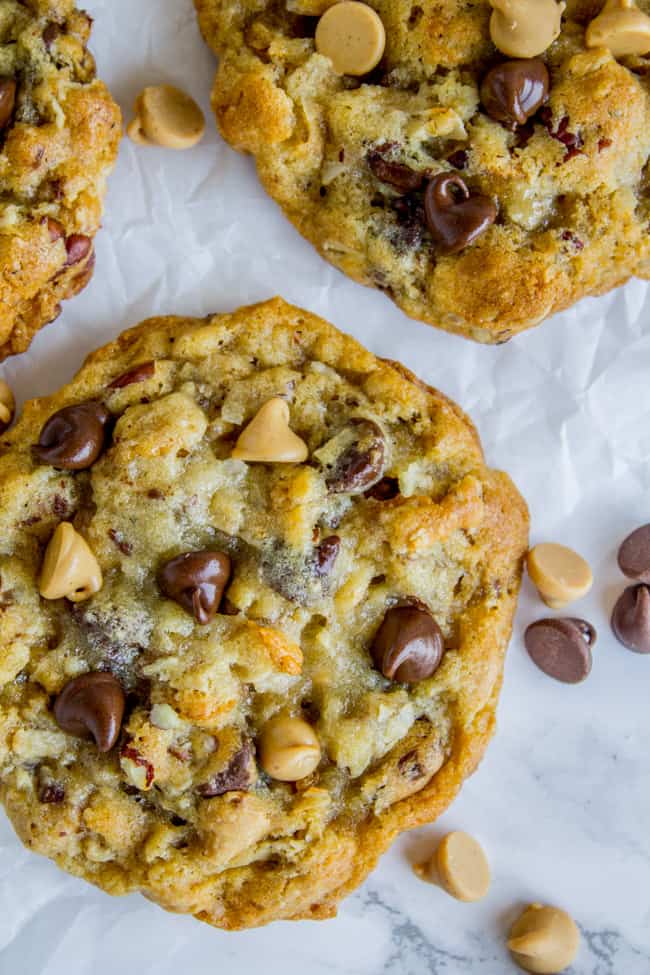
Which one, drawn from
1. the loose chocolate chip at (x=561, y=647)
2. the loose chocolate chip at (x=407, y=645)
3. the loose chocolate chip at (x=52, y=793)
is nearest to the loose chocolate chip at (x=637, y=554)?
the loose chocolate chip at (x=561, y=647)

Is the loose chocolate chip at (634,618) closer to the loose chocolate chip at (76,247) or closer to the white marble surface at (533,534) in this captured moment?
the white marble surface at (533,534)

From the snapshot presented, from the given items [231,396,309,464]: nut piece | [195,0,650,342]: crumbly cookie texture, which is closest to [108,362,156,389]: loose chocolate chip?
[231,396,309,464]: nut piece

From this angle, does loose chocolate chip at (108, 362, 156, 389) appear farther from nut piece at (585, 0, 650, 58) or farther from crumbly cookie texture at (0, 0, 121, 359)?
nut piece at (585, 0, 650, 58)

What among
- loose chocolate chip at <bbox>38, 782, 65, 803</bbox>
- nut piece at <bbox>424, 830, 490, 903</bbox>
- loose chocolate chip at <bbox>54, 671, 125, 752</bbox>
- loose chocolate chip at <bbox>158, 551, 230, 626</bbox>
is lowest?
nut piece at <bbox>424, 830, 490, 903</bbox>

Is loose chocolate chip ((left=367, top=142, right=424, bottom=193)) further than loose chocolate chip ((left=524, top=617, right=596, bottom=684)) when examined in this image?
No

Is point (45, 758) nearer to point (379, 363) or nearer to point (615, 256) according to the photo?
point (379, 363)

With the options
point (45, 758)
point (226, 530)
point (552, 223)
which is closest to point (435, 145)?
point (552, 223)
